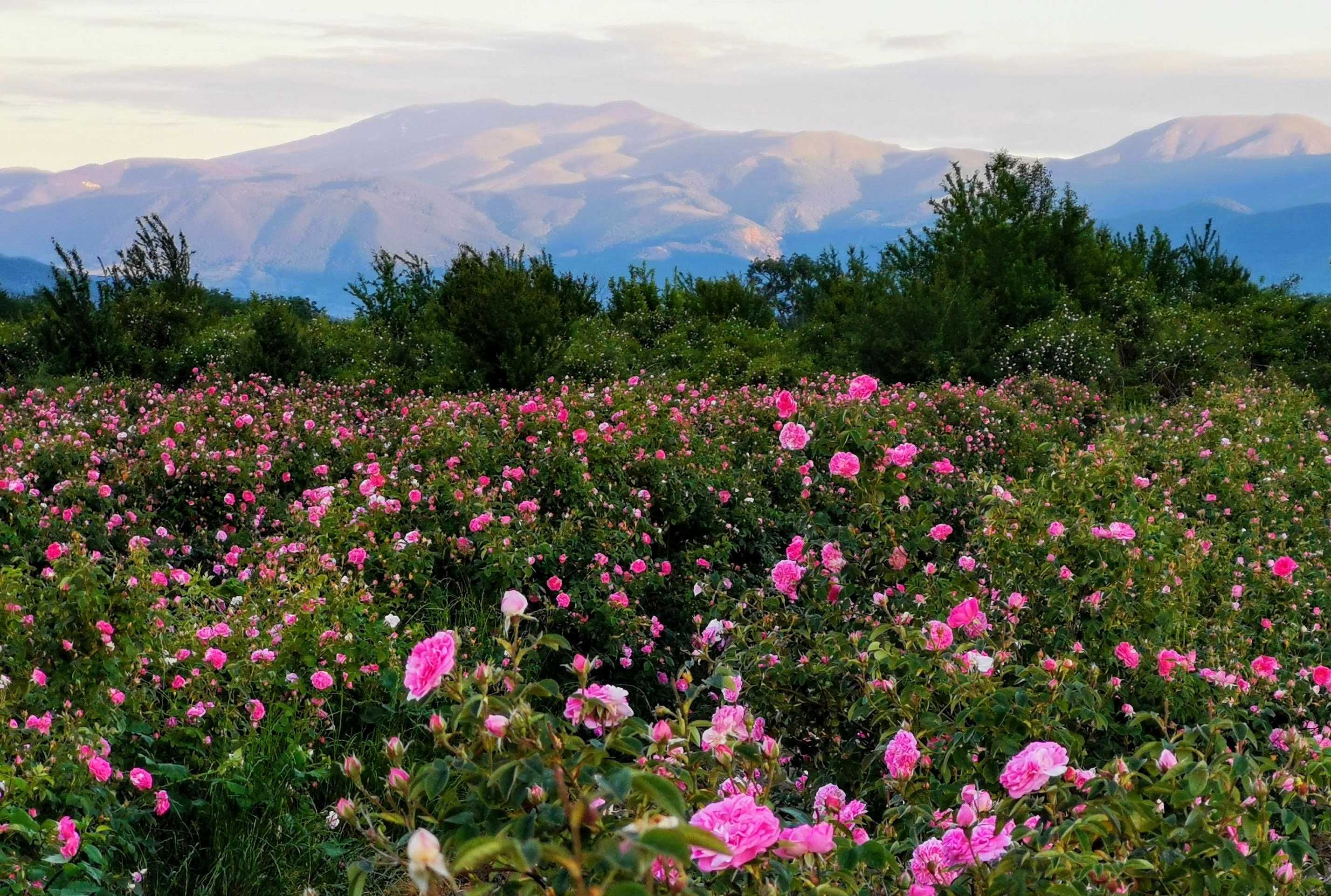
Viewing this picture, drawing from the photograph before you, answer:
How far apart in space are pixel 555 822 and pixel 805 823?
52 cm

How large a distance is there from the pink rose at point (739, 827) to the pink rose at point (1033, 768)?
58cm

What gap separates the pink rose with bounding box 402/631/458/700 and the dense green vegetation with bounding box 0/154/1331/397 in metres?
8.50

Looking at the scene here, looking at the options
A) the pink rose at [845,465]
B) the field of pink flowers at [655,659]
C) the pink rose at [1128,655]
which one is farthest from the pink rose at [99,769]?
the pink rose at [1128,655]

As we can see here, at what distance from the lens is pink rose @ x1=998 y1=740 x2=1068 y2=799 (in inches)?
65.2

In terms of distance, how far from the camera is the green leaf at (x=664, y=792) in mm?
913

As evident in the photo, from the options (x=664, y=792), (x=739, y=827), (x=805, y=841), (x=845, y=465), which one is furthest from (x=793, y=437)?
(x=664, y=792)

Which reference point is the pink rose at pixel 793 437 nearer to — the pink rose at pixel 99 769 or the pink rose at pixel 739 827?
the pink rose at pixel 99 769

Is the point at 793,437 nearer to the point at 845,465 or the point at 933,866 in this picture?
the point at 845,465

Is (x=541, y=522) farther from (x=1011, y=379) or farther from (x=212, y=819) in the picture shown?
(x=1011, y=379)

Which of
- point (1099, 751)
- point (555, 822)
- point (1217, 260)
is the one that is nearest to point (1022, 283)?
point (1217, 260)

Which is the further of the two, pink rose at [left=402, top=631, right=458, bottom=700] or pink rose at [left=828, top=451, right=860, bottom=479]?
pink rose at [left=828, top=451, right=860, bottom=479]

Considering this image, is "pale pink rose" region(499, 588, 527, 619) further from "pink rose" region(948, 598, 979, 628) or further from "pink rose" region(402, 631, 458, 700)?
"pink rose" region(948, 598, 979, 628)

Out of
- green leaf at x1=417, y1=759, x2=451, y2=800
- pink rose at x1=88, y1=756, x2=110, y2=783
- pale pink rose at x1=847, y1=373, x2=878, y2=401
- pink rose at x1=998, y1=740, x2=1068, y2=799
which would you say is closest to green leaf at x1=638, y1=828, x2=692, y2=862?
green leaf at x1=417, y1=759, x2=451, y2=800

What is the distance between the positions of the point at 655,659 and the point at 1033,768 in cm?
274
